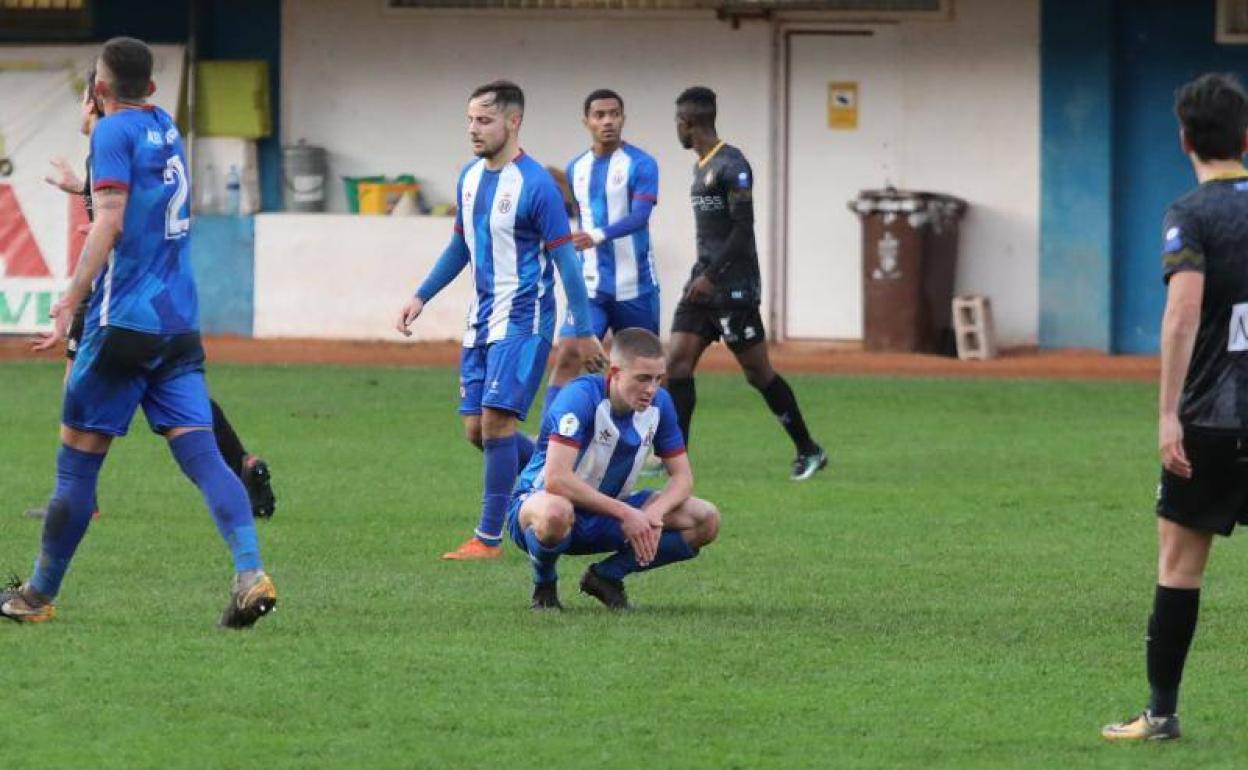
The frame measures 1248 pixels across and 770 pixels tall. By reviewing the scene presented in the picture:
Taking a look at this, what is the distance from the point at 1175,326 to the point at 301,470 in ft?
26.8

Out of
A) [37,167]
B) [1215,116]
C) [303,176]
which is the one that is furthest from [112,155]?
[37,167]

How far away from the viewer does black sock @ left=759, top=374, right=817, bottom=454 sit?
14.0 meters

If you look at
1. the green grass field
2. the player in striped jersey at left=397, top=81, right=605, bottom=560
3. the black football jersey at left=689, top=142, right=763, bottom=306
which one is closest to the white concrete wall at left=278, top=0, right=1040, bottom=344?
the green grass field

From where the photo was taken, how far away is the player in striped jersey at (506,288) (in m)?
10.7

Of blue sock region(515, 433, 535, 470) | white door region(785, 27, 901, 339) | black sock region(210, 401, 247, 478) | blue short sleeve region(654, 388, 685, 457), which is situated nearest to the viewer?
blue short sleeve region(654, 388, 685, 457)

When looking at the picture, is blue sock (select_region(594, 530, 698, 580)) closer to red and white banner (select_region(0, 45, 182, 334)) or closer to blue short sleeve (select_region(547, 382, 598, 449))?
blue short sleeve (select_region(547, 382, 598, 449))

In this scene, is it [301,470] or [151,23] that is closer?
[301,470]

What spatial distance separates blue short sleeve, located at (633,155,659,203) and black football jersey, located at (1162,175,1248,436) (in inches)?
275

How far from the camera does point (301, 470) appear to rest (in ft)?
46.4

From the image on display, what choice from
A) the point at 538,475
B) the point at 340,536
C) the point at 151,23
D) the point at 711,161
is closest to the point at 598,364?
the point at 538,475

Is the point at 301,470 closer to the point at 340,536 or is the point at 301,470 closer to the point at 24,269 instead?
the point at 340,536

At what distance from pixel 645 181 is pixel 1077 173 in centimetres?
909

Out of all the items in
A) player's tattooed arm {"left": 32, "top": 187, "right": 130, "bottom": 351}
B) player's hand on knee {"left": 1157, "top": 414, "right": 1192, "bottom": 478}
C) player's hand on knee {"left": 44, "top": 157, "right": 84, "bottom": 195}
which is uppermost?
player's hand on knee {"left": 44, "top": 157, "right": 84, "bottom": 195}

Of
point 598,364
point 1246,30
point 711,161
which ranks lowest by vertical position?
point 598,364
